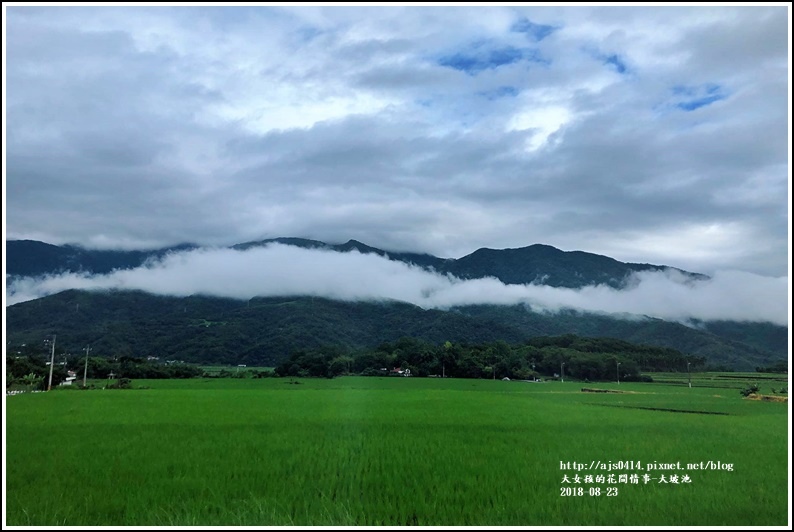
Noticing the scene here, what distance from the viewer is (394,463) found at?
14.1 ft

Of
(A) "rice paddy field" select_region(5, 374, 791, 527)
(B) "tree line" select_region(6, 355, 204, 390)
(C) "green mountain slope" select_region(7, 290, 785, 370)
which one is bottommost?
(A) "rice paddy field" select_region(5, 374, 791, 527)

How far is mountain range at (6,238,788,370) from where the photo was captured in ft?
20.3

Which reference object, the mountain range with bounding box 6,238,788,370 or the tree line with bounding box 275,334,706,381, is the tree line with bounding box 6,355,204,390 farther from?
the tree line with bounding box 275,334,706,381

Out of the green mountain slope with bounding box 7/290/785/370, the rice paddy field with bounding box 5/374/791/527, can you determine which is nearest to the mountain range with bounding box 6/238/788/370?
the green mountain slope with bounding box 7/290/785/370

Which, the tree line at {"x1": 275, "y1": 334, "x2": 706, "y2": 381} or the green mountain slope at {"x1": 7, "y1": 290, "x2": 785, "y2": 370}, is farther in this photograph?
the tree line at {"x1": 275, "y1": 334, "x2": 706, "y2": 381}

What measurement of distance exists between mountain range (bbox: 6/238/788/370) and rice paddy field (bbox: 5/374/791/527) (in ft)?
2.52

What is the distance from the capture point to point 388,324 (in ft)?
25.1

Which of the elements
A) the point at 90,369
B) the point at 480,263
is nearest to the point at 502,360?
the point at 480,263

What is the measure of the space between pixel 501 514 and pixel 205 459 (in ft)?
8.52

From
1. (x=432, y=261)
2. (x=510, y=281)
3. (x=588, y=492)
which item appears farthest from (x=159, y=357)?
(x=588, y=492)

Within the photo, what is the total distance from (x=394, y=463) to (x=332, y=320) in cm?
325

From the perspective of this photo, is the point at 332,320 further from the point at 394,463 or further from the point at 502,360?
the point at 394,463

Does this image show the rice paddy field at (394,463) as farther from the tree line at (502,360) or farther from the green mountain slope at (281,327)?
the green mountain slope at (281,327)

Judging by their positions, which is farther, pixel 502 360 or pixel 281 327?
pixel 502 360
